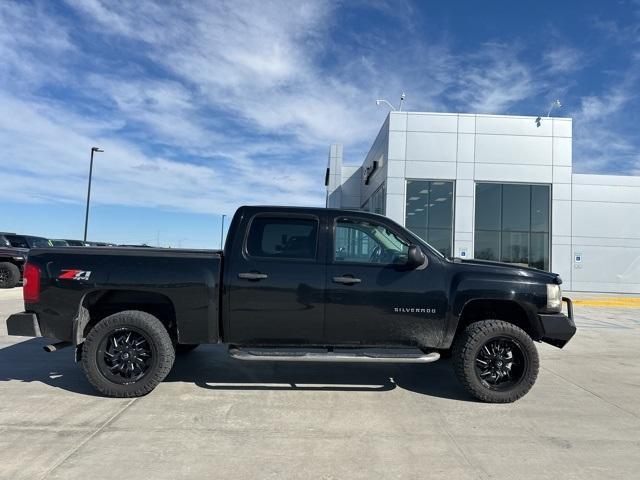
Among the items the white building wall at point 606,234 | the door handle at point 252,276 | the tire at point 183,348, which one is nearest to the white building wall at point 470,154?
the white building wall at point 606,234

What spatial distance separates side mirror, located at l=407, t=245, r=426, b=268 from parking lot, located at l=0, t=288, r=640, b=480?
1460 mm

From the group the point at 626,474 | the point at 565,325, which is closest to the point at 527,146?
the point at 565,325

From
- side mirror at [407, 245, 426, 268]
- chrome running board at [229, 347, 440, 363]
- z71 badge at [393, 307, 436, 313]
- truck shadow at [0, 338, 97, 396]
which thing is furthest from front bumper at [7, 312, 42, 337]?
side mirror at [407, 245, 426, 268]

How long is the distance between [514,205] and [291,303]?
66.7ft

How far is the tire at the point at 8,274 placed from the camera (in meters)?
16.0

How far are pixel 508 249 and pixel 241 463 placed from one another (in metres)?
21.8

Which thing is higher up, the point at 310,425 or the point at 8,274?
the point at 8,274

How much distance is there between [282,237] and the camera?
5242 millimetres

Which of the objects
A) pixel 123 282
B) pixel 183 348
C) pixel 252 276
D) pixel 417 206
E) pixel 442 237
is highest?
pixel 417 206

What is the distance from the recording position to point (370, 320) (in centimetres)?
501

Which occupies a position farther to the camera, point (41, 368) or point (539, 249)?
point (539, 249)

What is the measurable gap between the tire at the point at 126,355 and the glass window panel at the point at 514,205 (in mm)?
20770

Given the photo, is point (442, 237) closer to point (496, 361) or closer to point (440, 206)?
point (440, 206)

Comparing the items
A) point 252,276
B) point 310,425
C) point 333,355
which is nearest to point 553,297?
point 333,355
